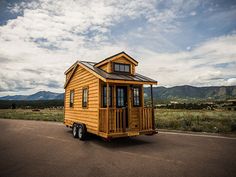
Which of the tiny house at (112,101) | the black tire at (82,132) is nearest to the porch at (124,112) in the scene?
the tiny house at (112,101)

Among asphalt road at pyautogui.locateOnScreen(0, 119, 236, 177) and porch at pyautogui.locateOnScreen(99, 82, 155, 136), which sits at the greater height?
porch at pyautogui.locateOnScreen(99, 82, 155, 136)

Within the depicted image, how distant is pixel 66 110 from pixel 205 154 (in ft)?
35.2

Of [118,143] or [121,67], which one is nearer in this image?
[118,143]

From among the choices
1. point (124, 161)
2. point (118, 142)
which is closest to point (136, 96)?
point (118, 142)

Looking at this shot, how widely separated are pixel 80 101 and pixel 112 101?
2750 mm

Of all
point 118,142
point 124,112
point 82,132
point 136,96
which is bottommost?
point 118,142

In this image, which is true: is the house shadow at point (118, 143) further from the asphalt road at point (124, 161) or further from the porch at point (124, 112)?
the porch at point (124, 112)

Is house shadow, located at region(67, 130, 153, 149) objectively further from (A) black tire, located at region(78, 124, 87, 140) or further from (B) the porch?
(B) the porch

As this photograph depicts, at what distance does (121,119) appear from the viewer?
30.3 ft

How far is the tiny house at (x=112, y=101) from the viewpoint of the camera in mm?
9047

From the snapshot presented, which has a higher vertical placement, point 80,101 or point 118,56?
point 118,56

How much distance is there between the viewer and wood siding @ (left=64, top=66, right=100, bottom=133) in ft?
32.1

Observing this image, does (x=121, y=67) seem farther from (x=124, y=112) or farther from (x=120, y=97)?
(x=124, y=112)

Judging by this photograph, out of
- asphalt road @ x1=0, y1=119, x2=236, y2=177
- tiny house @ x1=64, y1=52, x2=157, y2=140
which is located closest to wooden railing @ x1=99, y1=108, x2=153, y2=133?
A: tiny house @ x1=64, y1=52, x2=157, y2=140
